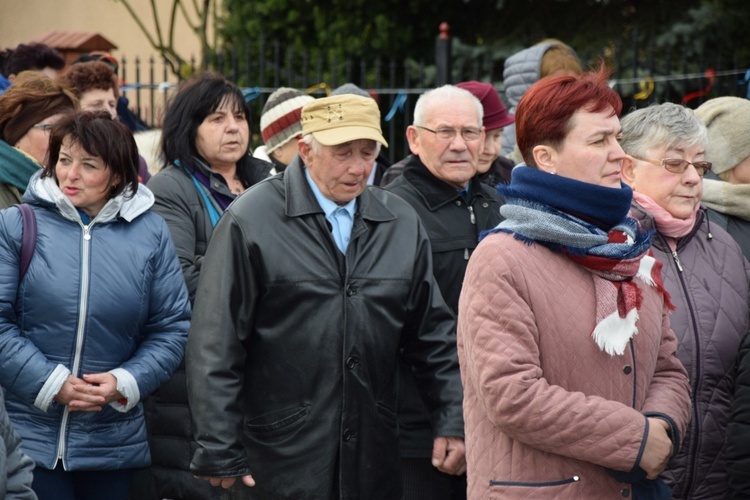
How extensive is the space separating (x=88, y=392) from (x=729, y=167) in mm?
2954

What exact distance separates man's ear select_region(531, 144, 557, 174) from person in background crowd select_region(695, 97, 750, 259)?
1.68 meters

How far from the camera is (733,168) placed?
16.7 ft

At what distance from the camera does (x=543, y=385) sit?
318cm

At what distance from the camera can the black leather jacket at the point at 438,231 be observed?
467 cm

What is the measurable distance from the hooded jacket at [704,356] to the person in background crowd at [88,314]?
6.35ft

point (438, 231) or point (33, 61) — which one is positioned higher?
point (33, 61)

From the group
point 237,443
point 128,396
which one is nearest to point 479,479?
point 237,443

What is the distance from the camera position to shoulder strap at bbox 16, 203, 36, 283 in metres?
4.25

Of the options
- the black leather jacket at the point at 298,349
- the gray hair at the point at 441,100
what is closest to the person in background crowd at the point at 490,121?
the gray hair at the point at 441,100

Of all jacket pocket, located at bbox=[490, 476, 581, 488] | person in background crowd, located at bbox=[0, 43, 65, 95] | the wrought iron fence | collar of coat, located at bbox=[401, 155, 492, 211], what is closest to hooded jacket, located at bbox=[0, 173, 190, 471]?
collar of coat, located at bbox=[401, 155, 492, 211]

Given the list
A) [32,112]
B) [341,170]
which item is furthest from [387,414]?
[32,112]

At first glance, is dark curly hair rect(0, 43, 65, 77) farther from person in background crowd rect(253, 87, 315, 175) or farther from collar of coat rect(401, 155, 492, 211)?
collar of coat rect(401, 155, 492, 211)

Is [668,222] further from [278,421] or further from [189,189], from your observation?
[189,189]

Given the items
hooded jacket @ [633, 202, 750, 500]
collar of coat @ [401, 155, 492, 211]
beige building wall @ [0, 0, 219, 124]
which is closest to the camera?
hooded jacket @ [633, 202, 750, 500]
